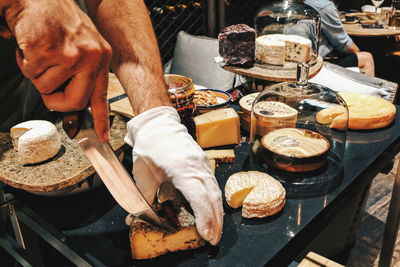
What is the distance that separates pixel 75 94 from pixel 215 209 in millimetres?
409

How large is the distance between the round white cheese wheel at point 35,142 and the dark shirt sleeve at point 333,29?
2.92 metres

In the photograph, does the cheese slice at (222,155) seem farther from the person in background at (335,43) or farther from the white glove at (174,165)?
the person in background at (335,43)

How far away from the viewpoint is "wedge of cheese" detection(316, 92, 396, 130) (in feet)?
4.10

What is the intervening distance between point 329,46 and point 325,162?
2676 mm

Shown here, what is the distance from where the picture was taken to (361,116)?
1.31 m

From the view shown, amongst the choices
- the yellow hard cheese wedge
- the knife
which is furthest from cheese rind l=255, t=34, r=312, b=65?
the knife

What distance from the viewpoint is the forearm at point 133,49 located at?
104 centimetres

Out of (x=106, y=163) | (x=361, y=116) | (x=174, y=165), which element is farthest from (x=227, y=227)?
(x=361, y=116)

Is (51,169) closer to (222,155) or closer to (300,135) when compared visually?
(222,155)

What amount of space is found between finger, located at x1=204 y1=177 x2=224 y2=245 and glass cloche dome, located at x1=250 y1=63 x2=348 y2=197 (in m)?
0.27

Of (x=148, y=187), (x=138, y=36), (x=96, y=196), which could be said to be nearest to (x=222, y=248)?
(x=148, y=187)

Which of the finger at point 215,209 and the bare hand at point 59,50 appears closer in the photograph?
the bare hand at point 59,50

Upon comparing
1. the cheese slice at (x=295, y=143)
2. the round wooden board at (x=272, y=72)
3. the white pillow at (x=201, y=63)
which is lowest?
the white pillow at (x=201, y=63)

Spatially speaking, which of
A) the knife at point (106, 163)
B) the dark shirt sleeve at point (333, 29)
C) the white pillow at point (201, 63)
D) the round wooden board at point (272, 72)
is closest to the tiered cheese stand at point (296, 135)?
the round wooden board at point (272, 72)
